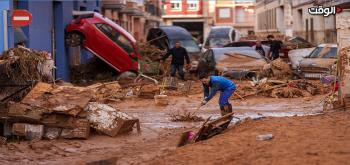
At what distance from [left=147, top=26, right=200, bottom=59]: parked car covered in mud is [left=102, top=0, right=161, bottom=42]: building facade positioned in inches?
264

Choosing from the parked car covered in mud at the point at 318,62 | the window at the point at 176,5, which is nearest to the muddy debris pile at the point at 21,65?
the parked car covered in mud at the point at 318,62

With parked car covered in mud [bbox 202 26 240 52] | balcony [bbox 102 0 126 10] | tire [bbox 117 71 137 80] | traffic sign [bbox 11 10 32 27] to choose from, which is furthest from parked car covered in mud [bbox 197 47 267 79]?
parked car covered in mud [bbox 202 26 240 52]

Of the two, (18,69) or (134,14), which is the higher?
(134,14)

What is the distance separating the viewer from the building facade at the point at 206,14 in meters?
86.5

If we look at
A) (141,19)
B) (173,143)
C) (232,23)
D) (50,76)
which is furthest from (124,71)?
(232,23)

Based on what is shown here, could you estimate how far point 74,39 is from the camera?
26.2m

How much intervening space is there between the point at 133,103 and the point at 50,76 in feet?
17.1

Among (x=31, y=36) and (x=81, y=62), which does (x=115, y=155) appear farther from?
(x=81, y=62)

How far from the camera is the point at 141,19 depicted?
194ft

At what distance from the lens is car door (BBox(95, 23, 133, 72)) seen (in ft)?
84.5

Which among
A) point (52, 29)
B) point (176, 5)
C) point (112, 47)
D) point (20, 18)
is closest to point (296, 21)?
point (112, 47)

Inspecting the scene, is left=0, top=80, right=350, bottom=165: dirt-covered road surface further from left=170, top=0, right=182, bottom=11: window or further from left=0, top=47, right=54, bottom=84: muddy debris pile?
left=170, top=0, right=182, bottom=11: window

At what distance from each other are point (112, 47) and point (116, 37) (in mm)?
447

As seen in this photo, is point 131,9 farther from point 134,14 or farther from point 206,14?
point 206,14
